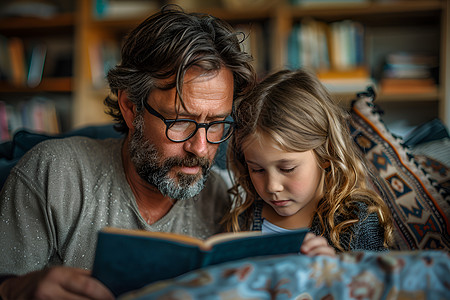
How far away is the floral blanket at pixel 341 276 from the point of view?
73cm

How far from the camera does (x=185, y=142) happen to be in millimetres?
1237

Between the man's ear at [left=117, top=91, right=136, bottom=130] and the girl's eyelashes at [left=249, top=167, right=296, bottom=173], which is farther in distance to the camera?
the man's ear at [left=117, top=91, right=136, bottom=130]

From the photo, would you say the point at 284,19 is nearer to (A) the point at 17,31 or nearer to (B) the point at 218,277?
(A) the point at 17,31

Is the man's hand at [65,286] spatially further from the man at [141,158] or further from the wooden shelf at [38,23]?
the wooden shelf at [38,23]

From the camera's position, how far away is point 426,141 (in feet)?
5.46

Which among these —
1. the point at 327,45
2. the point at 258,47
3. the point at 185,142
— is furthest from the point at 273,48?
the point at 185,142

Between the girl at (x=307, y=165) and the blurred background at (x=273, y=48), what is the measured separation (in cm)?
118

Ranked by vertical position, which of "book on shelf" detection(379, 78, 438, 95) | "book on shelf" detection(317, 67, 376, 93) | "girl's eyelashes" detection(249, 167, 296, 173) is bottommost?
"book on shelf" detection(379, 78, 438, 95)

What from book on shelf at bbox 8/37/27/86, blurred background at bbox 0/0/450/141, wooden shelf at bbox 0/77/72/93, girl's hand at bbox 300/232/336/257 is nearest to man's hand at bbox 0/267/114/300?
girl's hand at bbox 300/232/336/257

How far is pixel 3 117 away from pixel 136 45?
2.18 m

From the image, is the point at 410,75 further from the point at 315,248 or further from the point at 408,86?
the point at 315,248

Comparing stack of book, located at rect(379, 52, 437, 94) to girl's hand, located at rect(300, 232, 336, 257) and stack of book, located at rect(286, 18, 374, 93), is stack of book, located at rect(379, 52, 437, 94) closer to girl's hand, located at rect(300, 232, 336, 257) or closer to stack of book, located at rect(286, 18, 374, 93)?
stack of book, located at rect(286, 18, 374, 93)

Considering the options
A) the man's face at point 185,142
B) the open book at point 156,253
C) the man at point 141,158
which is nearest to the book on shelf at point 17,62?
the man at point 141,158

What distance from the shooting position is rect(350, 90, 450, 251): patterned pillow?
51.0 inches
